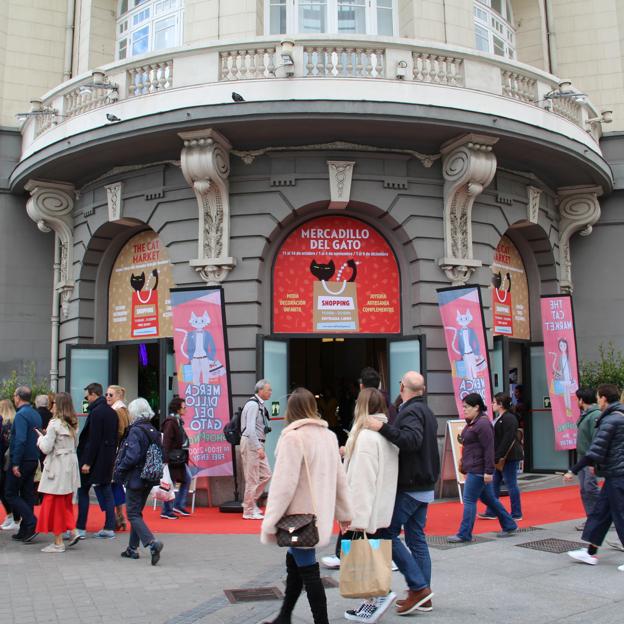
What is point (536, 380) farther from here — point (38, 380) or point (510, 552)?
point (38, 380)

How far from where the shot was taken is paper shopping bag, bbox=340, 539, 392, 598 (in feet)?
17.1

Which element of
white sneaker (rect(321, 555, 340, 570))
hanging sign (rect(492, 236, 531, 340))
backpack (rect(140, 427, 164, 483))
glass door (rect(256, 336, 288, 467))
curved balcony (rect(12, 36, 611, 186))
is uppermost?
curved balcony (rect(12, 36, 611, 186))

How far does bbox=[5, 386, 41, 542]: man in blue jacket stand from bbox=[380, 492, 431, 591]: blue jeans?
512cm

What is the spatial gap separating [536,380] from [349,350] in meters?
5.48

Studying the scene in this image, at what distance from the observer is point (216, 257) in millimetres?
12672

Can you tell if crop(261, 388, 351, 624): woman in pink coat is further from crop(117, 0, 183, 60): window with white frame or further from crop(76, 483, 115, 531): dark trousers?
crop(117, 0, 183, 60): window with white frame

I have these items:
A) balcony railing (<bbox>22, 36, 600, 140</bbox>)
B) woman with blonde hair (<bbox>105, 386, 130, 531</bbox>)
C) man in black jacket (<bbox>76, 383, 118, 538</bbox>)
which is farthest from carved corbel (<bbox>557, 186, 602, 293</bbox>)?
man in black jacket (<bbox>76, 383, 118, 538</bbox>)

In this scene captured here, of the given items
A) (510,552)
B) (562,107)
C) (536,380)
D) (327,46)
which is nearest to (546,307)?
(536,380)

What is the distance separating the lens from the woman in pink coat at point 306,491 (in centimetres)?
507

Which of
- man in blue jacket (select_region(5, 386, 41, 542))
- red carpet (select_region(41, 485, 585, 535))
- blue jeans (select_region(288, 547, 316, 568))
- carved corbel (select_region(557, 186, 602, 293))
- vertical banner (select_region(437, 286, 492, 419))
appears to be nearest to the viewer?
blue jeans (select_region(288, 547, 316, 568))

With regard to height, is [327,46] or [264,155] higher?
[327,46]

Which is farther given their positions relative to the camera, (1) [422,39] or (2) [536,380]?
(2) [536,380]

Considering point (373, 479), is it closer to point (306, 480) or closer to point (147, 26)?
point (306, 480)

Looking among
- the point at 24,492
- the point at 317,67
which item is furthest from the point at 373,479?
the point at 317,67
